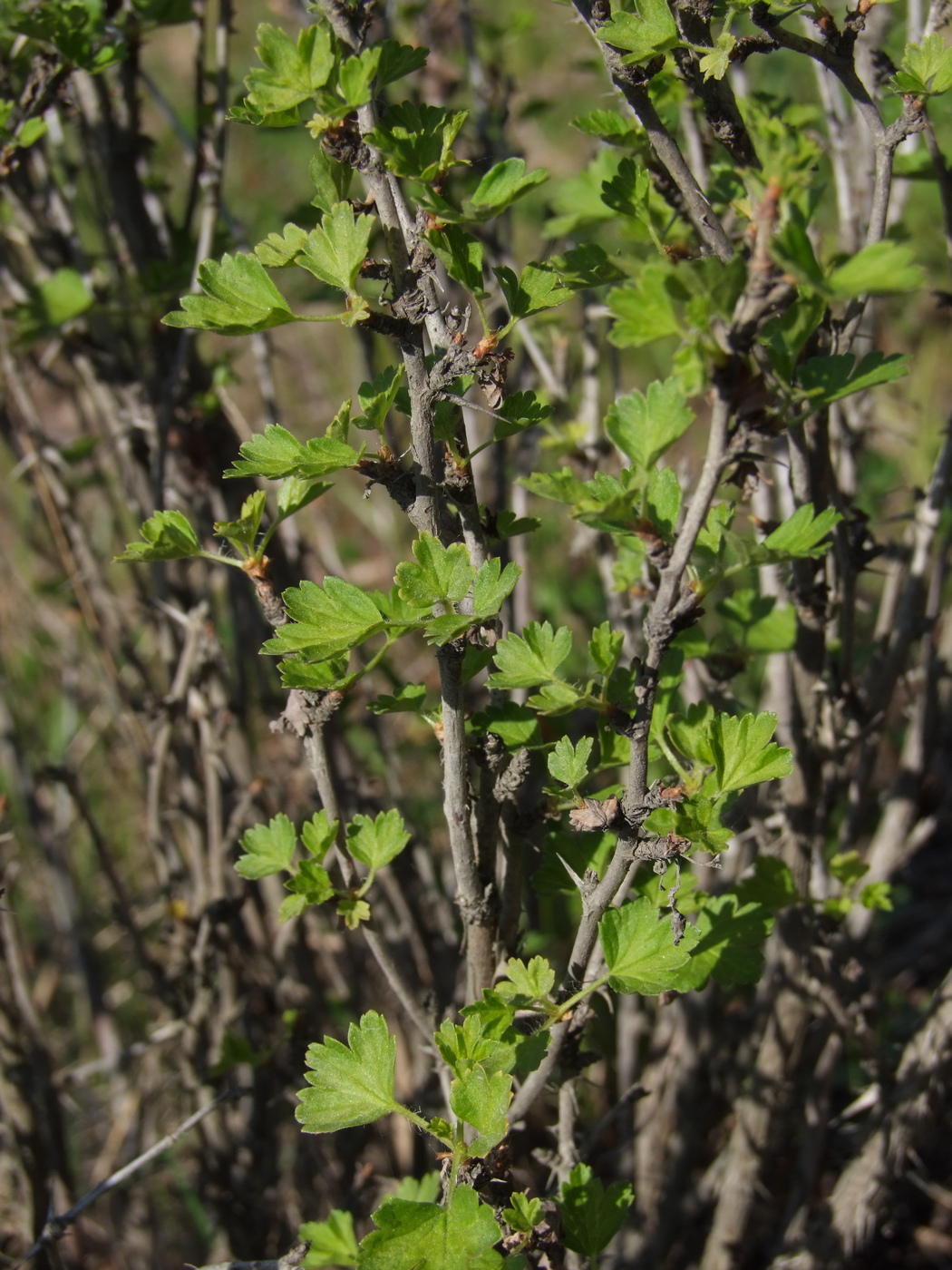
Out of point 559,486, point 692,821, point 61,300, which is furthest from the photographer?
point 61,300

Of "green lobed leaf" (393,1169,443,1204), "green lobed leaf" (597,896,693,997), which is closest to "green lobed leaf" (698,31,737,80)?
"green lobed leaf" (597,896,693,997)

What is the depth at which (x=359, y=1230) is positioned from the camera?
1718mm

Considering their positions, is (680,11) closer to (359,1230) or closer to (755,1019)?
(755,1019)

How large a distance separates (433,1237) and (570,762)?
0.41 meters

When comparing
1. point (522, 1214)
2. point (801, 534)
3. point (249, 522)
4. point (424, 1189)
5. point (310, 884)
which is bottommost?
point (424, 1189)

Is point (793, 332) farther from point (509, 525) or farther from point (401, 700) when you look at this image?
point (401, 700)

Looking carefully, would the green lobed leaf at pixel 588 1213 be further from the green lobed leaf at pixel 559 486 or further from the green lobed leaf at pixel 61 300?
the green lobed leaf at pixel 61 300

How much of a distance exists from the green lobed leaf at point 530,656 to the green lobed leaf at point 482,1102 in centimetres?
32

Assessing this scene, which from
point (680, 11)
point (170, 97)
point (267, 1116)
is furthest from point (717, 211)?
point (170, 97)

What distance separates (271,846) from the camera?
3.53ft

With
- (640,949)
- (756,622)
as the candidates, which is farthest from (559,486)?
(756,622)

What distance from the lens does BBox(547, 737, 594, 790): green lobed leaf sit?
2.97 feet

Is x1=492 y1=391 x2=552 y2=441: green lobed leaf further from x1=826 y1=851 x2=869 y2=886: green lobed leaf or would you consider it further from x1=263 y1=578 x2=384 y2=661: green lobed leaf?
x1=826 y1=851 x2=869 y2=886: green lobed leaf

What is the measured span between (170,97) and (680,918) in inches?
264
